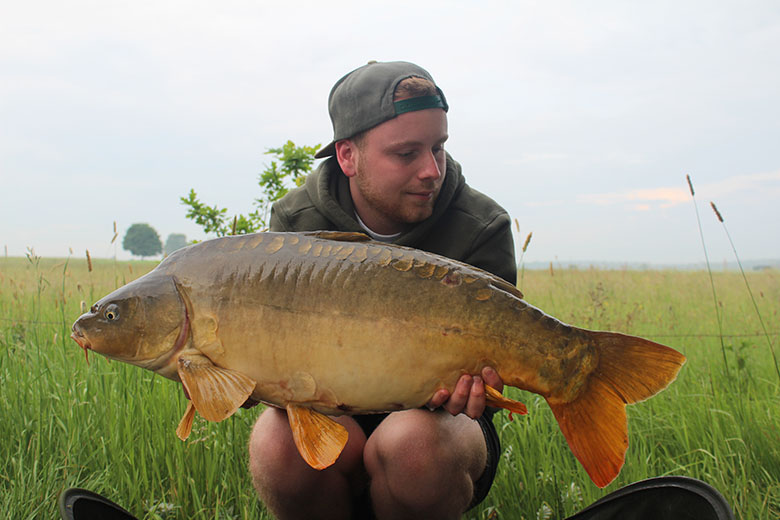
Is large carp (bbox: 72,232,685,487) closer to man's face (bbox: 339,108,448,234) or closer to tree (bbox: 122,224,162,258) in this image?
man's face (bbox: 339,108,448,234)

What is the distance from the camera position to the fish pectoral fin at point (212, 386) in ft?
3.93

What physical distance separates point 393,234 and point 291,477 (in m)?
0.86

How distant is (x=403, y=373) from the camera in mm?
1260

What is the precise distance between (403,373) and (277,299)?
32 centimetres

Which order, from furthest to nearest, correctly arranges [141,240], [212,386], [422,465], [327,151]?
[141,240], [327,151], [422,465], [212,386]

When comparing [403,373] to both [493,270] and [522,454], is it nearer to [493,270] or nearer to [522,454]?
[493,270]

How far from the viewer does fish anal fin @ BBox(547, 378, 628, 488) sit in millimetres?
1263

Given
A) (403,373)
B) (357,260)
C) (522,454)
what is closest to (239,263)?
(357,260)

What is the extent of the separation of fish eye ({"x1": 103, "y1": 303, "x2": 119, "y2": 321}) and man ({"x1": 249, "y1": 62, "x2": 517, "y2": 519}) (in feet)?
2.17

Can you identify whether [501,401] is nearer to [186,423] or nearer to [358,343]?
[358,343]

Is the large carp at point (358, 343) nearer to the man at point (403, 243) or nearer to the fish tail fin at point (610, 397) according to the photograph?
the fish tail fin at point (610, 397)

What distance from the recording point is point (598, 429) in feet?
4.21

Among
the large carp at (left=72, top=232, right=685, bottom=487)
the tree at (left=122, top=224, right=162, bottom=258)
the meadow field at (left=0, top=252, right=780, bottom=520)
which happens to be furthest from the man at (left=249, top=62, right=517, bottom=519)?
the tree at (left=122, top=224, right=162, bottom=258)

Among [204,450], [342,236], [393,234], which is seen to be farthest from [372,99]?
[204,450]
